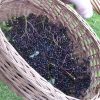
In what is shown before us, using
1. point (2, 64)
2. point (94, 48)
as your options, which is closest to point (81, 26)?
point (94, 48)

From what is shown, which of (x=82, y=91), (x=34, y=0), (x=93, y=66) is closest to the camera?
(x=82, y=91)

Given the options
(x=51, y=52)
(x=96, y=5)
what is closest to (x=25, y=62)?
(x=51, y=52)

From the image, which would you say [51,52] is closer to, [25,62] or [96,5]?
[25,62]

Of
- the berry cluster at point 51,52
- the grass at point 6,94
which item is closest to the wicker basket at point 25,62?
the berry cluster at point 51,52

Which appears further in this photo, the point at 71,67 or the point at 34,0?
the point at 34,0

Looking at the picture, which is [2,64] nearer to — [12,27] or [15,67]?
[15,67]

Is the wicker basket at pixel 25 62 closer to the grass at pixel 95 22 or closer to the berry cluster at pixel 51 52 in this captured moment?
the berry cluster at pixel 51 52
